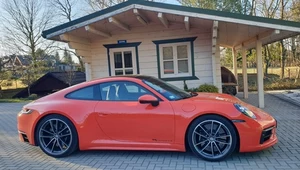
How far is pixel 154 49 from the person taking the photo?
8.89 m

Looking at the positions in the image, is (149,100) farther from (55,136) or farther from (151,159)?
(55,136)

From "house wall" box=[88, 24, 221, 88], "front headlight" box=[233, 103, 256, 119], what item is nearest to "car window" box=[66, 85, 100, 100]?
"front headlight" box=[233, 103, 256, 119]

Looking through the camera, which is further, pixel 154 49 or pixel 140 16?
pixel 154 49

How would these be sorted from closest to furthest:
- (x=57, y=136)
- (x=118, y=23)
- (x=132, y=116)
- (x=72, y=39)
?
1. (x=132, y=116)
2. (x=57, y=136)
3. (x=118, y=23)
4. (x=72, y=39)

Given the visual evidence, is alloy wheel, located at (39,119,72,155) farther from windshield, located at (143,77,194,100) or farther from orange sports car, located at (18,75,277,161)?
windshield, located at (143,77,194,100)

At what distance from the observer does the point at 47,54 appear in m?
25.2

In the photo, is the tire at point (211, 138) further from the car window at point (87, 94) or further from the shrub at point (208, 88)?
the shrub at point (208, 88)

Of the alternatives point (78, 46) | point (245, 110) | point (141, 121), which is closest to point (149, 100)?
point (141, 121)

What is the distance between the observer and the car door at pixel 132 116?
381cm

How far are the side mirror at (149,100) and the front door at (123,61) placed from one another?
5.35 m

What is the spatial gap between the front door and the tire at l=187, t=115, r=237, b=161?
5.69m

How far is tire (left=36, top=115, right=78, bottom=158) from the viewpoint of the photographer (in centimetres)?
418

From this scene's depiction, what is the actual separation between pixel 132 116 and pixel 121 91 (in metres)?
0.53

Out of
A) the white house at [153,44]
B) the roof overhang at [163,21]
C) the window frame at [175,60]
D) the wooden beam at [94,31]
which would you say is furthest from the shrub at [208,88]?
the wooden beam at [94,31]
